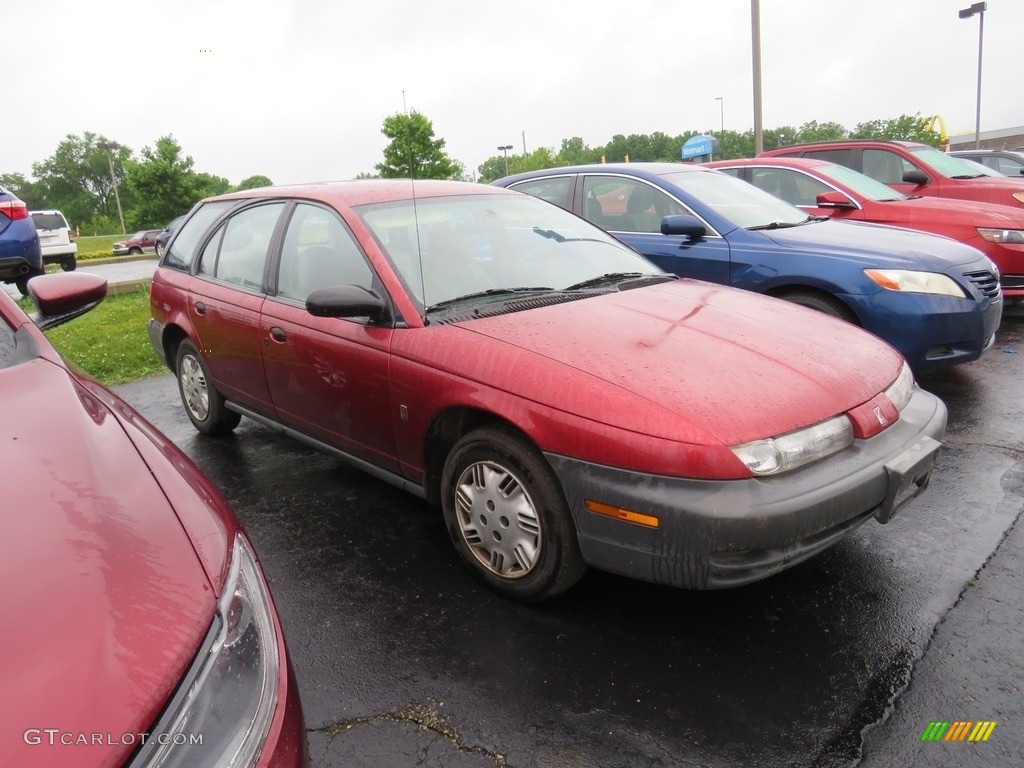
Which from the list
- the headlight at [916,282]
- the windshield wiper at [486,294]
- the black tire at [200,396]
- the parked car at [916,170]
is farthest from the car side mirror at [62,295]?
the parked car at [916,170]

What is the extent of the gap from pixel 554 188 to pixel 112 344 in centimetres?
475

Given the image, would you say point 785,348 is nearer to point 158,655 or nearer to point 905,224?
point 158,655

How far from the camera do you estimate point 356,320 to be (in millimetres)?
3248

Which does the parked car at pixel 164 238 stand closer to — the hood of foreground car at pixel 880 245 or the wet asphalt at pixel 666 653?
the wet asphalt at pixel 666 653

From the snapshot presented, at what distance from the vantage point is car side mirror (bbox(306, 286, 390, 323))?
2955 mm

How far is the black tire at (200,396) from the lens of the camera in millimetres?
4613

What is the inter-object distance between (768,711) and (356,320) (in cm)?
215

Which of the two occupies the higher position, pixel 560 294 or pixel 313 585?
pixel 560 294

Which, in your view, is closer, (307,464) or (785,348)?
(785,348)

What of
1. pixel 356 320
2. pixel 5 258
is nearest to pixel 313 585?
pixel 356 320

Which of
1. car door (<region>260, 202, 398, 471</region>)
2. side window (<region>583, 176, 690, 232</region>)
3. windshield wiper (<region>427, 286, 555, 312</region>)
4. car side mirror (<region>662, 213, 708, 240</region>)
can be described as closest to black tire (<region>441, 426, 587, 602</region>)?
car door (<region>260, 202, 398, 471</region>)

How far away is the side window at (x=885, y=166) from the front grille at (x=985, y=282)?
4.63m

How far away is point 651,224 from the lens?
227 inches

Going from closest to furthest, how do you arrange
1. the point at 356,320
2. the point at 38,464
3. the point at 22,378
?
the point at 38,464 < the point at 22,378 < the point at 356,320
